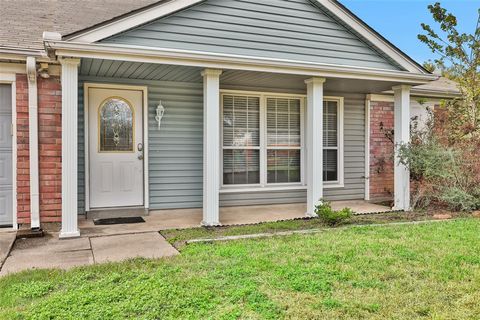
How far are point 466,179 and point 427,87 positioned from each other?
298cm

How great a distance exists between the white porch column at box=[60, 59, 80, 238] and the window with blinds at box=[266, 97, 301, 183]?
396 cm

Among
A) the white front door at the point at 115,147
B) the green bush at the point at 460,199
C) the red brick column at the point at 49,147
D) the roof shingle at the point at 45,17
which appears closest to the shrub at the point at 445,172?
the green bush at the point at 460,199

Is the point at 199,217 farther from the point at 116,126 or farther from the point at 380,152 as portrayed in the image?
the point at 380,152

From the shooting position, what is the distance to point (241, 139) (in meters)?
7.94

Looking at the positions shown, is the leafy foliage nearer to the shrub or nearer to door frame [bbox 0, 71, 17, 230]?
the shrub

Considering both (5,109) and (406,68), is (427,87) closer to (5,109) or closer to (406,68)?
(406,68)

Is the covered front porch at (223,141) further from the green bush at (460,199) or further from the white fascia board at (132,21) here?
the green bush at (460,199)

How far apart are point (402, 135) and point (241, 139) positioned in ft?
10.2

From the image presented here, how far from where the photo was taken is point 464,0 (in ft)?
41.1

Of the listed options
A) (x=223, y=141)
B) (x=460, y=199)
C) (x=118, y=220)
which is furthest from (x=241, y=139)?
(x=460, y=199)

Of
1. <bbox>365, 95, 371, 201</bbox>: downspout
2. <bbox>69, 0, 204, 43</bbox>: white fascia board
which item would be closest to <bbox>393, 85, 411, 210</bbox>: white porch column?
<bbox>365, 95, 371, 201</bbox>: downspout

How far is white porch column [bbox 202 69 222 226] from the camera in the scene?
6078 millimetres

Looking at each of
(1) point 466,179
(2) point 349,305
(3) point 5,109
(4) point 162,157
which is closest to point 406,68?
(1) point 466,179

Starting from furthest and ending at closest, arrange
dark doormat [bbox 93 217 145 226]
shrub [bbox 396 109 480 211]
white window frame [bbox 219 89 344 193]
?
white window frame [bbox 219 89 344 193]
shrub [bbox 396 109 480 211]
dark doormat [bbox 93 217 145 226]
